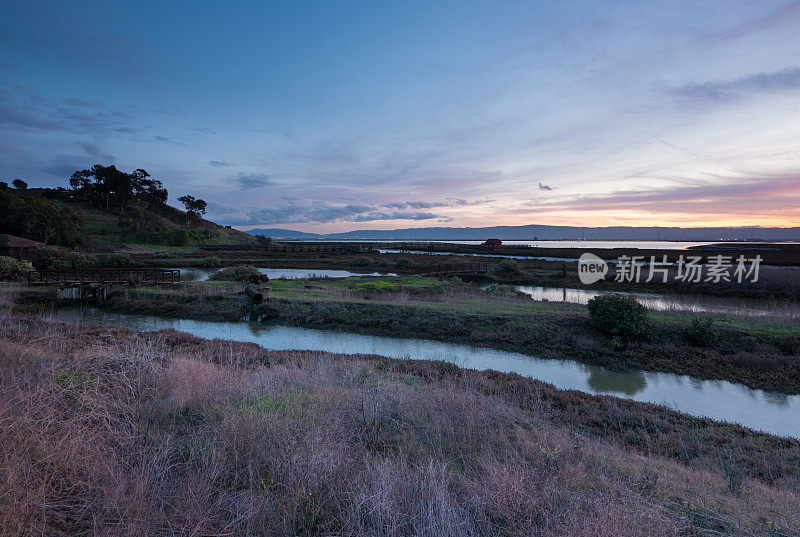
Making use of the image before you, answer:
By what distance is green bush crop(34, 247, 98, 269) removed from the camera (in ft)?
117

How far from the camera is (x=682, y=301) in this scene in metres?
27.3

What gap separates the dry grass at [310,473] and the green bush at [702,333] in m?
11.6

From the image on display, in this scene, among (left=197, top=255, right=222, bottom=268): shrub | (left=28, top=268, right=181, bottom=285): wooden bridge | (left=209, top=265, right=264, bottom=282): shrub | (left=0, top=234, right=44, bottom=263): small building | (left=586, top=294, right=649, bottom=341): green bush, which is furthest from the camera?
(left=197, top=255, right=222, bottom=268): shrub

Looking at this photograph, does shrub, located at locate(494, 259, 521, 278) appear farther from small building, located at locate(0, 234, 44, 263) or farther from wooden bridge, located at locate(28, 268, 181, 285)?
small building, located at locate(0, 234, 44, 263)

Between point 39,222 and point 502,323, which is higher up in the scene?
point 39,222

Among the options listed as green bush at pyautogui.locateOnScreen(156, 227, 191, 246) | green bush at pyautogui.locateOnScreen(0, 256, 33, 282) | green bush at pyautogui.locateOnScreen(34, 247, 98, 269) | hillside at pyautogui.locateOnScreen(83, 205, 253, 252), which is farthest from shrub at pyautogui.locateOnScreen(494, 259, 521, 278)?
green bush at pyautogui.locateOnScreen(156, 227, 191, 246)

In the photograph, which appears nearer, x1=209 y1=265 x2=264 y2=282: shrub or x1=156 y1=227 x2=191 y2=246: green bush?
x1=209 y1=265 x2=264 y2=282: shrub

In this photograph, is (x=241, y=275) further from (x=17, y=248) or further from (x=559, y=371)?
(x=559, y=371)

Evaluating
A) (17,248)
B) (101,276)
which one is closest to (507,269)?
(101,276)

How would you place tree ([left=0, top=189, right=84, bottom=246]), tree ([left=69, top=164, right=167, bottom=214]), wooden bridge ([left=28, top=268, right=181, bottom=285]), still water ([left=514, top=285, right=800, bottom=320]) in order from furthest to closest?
tree ([left=69, top=164, right=167, bottom=214]) → tree ([left=0, top=189, right=84, bottom=246]) → wooden bridge ([left=28, top=268, right=181, bottom=285]) → still water ([left=514, top=285, right=800, bottom=320])

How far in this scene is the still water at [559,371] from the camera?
11.1 metres

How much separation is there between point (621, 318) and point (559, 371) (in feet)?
14.6

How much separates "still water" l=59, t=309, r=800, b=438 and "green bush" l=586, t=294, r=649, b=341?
2.50m

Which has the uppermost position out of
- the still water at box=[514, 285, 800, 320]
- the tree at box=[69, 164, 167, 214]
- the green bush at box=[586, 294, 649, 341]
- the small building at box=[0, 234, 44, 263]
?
the tree at box=[69, 164, 167, 214]
